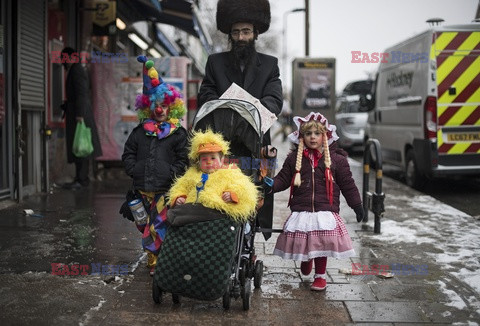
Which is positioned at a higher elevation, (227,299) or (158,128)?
(158,128)

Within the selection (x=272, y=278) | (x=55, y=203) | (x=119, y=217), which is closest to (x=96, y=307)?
(x=272, y=278)

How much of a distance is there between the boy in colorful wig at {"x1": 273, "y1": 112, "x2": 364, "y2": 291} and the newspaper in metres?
0.32

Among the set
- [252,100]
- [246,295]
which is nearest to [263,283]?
[246,295]

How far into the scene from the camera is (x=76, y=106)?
33.3 ft

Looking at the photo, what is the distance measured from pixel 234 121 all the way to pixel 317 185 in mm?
890

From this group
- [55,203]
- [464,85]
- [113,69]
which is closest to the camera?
[55,203]

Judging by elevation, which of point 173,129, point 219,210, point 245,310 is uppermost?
point 173,129

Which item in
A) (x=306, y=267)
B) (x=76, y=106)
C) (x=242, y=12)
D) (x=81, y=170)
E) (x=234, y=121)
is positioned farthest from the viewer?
(x=81, y=170)

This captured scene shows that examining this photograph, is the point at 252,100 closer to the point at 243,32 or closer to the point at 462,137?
the point at 243,32

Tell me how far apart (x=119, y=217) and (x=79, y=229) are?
89 centimetres

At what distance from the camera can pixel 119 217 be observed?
7879mm

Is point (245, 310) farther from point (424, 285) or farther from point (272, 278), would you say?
point (424, 285)

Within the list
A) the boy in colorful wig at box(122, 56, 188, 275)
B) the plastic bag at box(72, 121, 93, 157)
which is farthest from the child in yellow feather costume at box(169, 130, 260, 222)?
the plastic bag at box(72, 121, 93, 157)

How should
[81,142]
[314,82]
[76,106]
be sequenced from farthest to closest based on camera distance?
[314,82], [76,106], [81,142]
